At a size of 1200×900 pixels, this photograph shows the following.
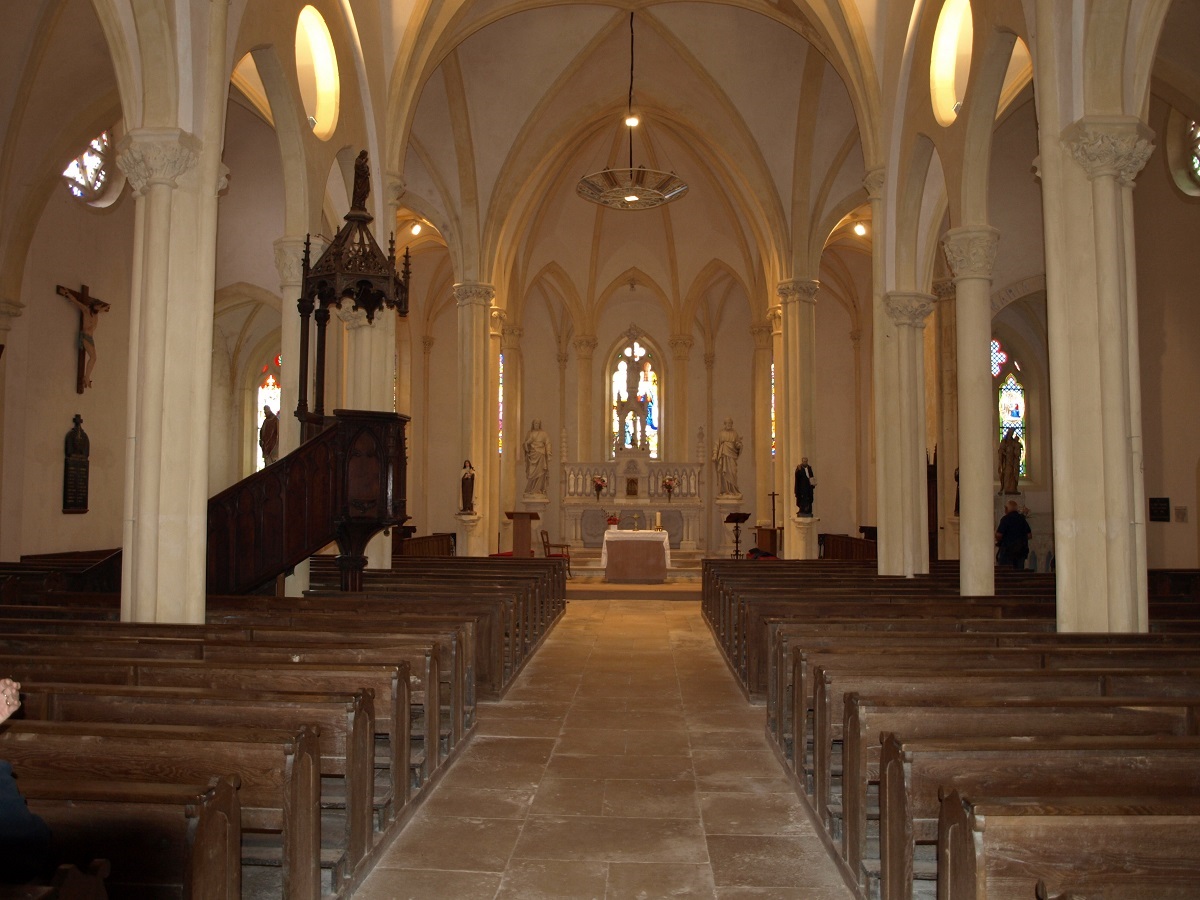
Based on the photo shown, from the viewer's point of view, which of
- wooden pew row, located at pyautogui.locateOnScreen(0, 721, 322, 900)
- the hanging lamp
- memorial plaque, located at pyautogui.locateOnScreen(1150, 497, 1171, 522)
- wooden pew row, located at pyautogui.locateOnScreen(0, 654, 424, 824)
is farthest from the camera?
the hanging lamp

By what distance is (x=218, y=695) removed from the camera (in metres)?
4.16

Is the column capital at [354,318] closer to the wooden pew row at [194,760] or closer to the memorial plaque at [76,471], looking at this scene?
the memorial plaque at [76,471]

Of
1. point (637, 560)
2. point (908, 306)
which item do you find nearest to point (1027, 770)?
point (908, 306)

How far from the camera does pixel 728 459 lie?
27.3 m

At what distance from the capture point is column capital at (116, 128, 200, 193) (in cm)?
786

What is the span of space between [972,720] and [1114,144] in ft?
18.5

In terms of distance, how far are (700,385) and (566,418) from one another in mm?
4421

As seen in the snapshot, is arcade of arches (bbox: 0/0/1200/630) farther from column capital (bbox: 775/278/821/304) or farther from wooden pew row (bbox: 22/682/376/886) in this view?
wooden pew row (bbox: 22/682/376/886)

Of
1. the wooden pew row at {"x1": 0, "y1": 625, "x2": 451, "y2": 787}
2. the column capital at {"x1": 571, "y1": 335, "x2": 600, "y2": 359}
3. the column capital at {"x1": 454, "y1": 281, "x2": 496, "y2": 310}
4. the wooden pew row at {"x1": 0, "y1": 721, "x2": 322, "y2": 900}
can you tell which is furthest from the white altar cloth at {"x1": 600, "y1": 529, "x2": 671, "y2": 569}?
the wooden pew row at {"x1": 0, "y1": 721, "x2": 322, "y2": 900}

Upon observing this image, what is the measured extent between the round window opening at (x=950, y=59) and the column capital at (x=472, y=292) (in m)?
11.1

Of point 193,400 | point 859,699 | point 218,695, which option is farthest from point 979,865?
point 193,400

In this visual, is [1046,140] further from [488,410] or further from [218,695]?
[488,410]

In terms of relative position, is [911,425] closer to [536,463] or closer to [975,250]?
[975,250]

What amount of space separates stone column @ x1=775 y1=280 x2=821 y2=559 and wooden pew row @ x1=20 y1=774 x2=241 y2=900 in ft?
57.7
